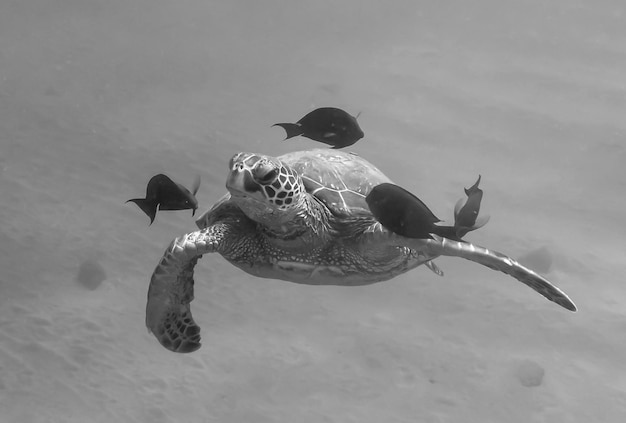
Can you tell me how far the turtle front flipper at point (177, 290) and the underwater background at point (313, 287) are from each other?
196 centimetres

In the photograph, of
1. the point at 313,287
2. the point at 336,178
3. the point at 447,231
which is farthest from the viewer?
the point at 313,287

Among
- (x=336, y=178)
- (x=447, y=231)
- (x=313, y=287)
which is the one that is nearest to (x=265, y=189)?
(x=336, y=178)

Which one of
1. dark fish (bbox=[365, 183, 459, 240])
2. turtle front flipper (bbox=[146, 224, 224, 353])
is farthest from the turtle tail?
turtle front flipper (bbox=[146, 224, 224, 353])

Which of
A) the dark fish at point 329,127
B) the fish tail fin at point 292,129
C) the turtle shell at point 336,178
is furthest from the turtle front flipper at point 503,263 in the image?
the fish tail fin at point 292,129

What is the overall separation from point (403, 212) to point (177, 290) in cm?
207

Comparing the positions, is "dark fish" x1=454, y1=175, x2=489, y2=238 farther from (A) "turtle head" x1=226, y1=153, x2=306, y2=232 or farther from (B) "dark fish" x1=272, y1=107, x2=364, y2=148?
(B) "dark fish" x1=272, y1=107, x2=364, y2=148

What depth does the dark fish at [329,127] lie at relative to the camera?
410cm

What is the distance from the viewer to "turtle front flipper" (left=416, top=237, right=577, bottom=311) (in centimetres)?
354

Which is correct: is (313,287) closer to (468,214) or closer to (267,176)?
(267,176)

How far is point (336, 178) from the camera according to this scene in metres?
4.35

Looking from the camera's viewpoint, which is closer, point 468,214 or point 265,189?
point 468,214

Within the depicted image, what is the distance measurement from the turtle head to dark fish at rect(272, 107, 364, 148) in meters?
0.60

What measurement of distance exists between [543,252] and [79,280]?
6702mm

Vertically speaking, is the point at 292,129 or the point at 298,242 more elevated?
the point at 292,129
